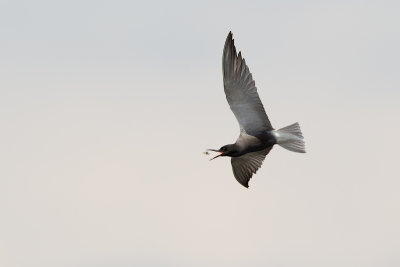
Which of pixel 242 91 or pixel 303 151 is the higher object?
pixel 242 91

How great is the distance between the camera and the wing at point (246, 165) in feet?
98.8

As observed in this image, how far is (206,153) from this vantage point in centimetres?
2841

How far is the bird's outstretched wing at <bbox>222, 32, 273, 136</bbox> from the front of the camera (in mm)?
27578

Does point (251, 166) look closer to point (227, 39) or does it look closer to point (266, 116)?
point (266, 116)

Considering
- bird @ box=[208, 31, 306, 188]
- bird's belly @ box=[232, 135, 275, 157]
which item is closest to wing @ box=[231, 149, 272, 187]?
bird @ box=[208, 31, 306, 188]

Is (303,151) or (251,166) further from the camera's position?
(251,166)

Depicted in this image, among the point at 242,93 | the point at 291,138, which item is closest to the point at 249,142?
the point at 291,138

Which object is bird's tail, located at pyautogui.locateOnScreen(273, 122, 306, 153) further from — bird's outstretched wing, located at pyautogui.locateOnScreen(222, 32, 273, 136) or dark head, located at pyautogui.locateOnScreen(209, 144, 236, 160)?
dark head, located at pyautogui.locateOnScreen(209, 144, 236, 160)

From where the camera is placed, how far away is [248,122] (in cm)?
2855

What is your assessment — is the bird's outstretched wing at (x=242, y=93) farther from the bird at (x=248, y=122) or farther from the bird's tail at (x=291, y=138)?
the bird's tail at (x=291, y=138)

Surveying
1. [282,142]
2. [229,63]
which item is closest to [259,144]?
[282,142]

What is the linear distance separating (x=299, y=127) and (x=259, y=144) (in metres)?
1.13

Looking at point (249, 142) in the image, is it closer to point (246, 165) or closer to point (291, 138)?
point (291, 138)

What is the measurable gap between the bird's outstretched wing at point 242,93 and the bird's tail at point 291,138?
1.06ft
